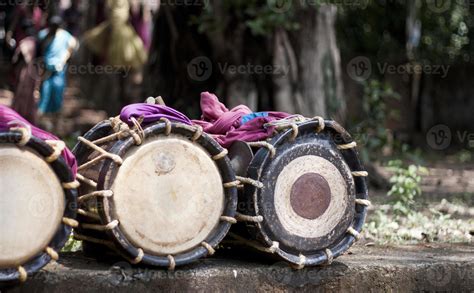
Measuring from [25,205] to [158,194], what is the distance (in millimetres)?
563

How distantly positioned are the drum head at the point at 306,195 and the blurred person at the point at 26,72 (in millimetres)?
5827

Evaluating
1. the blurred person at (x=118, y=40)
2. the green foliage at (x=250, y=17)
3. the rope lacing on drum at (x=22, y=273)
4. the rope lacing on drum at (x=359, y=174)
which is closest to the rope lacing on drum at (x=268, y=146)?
the rope lacing on drum at (x=359, y=174)

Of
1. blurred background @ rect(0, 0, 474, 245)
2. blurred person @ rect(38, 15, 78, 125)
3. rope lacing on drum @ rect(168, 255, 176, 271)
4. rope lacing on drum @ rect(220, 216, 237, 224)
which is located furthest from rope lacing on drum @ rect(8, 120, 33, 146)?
blurred person @ rect(38, 15, 78, 125)

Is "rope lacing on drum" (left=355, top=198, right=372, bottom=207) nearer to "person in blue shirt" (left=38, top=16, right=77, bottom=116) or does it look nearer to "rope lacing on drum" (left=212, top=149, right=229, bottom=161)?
"rope lacing on drum" (left=212, top=149, right=229, bottom=161)

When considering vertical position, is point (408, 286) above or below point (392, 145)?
above

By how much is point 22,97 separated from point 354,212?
5.97 m

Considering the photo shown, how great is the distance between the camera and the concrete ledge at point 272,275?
357 centimetres

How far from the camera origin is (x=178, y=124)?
A: 3715mm

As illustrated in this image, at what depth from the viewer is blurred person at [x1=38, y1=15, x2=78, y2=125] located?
375 inches

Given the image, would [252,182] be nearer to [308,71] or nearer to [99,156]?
[99,156]

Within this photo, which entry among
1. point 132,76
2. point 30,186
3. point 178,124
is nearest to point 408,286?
point 178,124

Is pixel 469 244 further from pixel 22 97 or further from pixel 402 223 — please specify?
pixel 22 97

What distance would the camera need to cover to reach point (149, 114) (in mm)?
3773

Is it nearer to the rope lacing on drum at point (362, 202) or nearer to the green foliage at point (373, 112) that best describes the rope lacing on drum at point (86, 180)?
the rope lacing on drum at point (362, 202)
